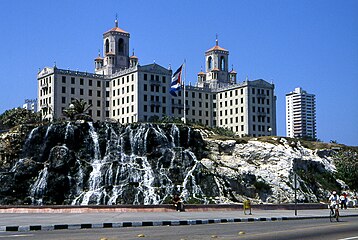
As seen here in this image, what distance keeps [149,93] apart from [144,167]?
67.9 metres

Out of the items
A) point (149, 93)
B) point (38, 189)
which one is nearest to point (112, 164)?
point (38, 189)

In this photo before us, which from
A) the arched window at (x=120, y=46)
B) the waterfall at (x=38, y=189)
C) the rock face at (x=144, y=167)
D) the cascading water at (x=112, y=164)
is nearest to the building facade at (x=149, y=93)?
the arched window at (x=120, y=46)

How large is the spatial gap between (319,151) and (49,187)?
4209 centimetres

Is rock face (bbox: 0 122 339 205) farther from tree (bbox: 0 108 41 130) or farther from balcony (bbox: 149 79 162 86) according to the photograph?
balcony (bbox: 149 79 162 86)

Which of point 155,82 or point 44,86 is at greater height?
point 155,82

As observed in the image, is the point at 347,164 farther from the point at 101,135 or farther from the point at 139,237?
the point at 139,237

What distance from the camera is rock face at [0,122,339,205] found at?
66312 millimetres

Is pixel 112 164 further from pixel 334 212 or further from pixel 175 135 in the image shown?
pixel 334 212

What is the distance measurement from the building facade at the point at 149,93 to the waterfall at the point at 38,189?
68.4 meters

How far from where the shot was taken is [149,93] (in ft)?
454

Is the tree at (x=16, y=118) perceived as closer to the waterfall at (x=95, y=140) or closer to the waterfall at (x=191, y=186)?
the waterfall at (x=95, y=140)

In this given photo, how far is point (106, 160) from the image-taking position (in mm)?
72812

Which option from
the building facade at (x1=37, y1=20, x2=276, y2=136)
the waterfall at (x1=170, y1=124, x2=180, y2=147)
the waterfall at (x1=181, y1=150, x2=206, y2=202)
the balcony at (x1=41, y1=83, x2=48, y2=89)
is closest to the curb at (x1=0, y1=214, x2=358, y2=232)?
the waterfall at (x1=181, y1=150, x2=206, y2=202)

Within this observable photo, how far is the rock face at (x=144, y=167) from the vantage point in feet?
218
